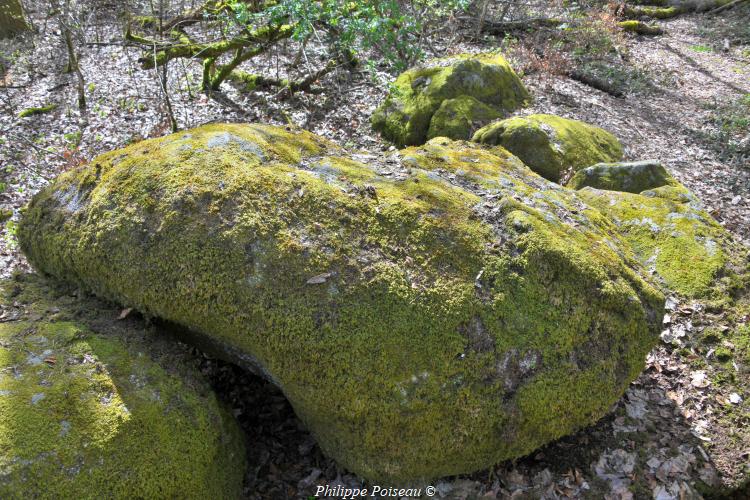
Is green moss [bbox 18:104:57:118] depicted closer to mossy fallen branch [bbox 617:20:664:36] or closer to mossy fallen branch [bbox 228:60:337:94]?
mossy fallen branch [bbox 228:60:337:94]

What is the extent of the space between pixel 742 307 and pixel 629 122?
19.8ft

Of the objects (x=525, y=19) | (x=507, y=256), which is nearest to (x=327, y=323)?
(x=507, y=256)

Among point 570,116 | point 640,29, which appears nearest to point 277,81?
point 570,116

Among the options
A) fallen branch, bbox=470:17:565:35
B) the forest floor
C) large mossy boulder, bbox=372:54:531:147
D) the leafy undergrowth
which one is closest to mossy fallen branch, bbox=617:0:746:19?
the forest floor

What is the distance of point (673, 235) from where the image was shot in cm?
533

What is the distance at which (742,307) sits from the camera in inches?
188

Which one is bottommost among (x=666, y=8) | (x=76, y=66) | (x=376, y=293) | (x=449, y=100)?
(x=666, y=8)

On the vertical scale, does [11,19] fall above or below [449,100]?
above

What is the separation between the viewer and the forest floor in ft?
12.1

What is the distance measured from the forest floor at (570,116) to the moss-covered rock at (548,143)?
5.55 ft

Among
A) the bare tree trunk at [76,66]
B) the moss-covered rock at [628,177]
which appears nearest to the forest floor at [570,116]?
the bare tree trunk at [76,66]

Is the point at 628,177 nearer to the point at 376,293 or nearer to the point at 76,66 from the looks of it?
the point at 376,293

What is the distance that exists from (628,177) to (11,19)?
1415cm

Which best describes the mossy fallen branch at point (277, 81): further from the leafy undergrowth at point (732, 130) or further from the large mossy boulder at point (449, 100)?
the leafy undergrowth at point (732, 130)
